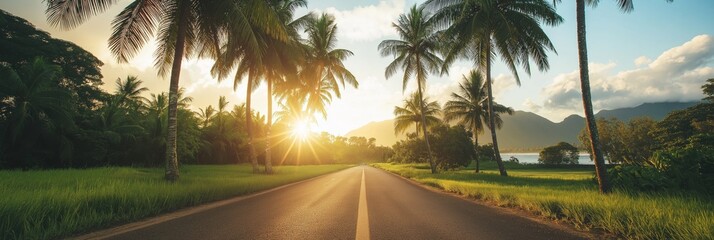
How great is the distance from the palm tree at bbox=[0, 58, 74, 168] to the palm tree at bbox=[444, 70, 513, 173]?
32.2 meters

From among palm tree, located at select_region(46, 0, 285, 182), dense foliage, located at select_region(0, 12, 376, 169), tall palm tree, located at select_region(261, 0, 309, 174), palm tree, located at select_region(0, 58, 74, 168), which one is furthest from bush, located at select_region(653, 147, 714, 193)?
palm tree, located at select_region(0, 58, 74, 168)

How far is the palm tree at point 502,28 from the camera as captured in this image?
14.8 meters

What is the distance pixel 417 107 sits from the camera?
36.0 m

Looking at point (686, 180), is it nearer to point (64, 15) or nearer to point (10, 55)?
point (64, 15)

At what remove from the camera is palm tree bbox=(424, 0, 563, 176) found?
48.5ft

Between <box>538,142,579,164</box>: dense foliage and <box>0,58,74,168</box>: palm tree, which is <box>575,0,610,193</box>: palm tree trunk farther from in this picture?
<box>538,142,579,164</box>: dense foliage

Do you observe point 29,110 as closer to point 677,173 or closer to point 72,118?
point 72,118

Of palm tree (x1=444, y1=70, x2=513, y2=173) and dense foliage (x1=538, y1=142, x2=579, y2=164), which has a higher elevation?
palm tree (x1=444, y1=70, x2=513, y2=173)

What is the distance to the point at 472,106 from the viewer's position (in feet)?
108

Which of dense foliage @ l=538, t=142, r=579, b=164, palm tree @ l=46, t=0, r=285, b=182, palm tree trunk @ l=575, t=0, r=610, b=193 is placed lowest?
dense foliage @ l=538, t=142, r=579, b=164

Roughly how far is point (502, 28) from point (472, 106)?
18.8m

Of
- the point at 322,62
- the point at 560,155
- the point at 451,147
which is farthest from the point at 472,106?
the point at 560,155

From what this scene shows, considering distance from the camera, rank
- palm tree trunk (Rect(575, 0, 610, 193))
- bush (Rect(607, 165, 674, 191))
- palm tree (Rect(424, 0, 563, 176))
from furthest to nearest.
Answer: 1. palm tree (Rect(424, 0, 563, 176))
2. palm tree trunk (Rect(575, 0, 610, 193))
3. bush (Rect(607, 165, 674, 191))

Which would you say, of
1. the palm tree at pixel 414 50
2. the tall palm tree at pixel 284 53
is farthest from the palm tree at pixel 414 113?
the tall palm tree at pixel 284 53
